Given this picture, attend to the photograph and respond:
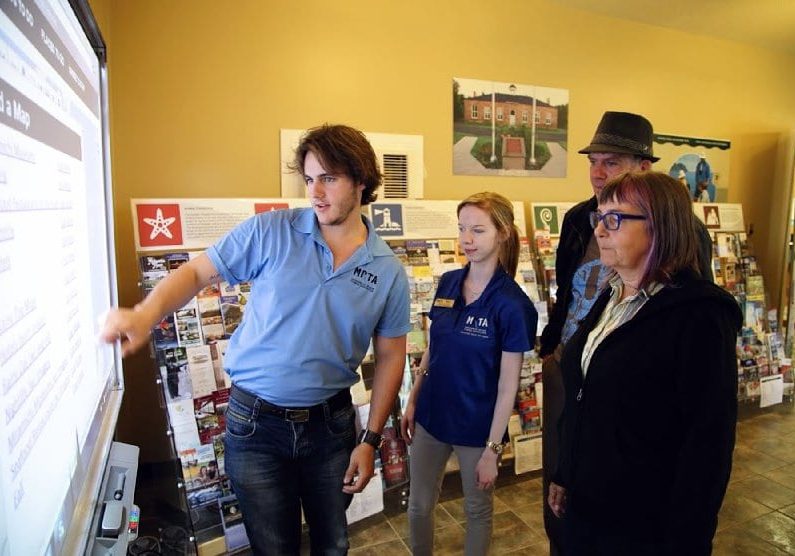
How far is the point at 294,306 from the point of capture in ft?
4.03

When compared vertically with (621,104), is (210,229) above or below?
below

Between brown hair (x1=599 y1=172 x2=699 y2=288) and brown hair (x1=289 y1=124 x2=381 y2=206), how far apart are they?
64 centimetres

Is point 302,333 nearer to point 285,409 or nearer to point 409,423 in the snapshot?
point 285,409

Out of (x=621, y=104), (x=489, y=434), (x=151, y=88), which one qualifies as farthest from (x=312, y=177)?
(x=621, y=104)

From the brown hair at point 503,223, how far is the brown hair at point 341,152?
21.8 inches

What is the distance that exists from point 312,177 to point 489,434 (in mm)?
1010

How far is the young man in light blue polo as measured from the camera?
1230 millimetres

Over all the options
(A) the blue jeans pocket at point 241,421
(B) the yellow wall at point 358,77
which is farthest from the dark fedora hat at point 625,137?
(B) the yellow wall at point 358,77

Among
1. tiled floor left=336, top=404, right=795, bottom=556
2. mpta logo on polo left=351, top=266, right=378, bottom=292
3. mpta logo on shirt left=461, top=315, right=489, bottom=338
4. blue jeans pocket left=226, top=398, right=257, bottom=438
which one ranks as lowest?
tiled floor left=336, top=404, right=795, bottom=556

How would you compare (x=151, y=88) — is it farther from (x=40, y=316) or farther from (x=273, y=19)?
(x=40, y=316)

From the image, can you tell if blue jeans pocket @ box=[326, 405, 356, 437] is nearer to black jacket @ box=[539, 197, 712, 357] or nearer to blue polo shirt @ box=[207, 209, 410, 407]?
blue polo shirt @ box=[207, 209, 410, 407]

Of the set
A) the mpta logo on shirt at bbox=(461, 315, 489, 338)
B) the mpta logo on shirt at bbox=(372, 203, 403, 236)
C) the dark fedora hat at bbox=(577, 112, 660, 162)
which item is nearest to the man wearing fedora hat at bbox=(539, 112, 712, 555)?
the dark fedora hat at bbox=(577, 112, 660, 162)

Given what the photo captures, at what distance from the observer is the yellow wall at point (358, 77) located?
2.46 m

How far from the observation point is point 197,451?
215cm
